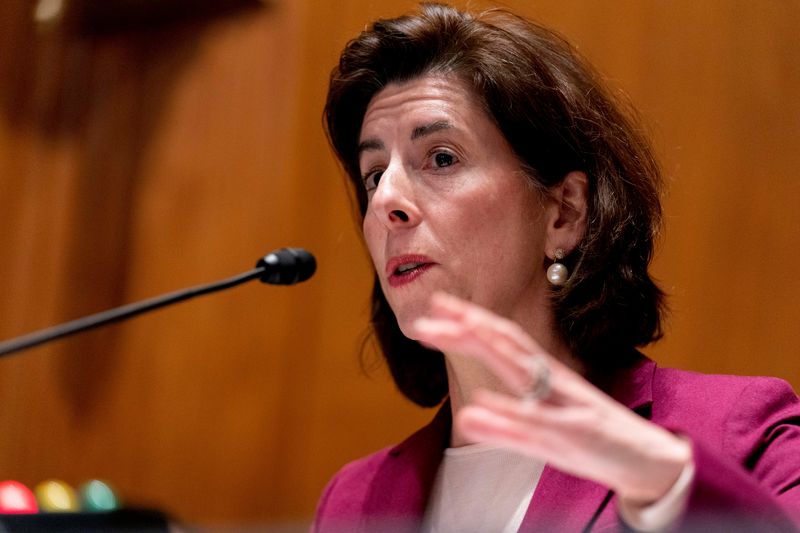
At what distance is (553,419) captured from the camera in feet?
2.30

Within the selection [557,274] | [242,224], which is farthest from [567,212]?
[242,224]

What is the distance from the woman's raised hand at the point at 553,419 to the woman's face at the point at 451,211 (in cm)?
47

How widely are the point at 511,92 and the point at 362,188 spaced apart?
0.30m

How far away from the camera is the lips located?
47.5 inches

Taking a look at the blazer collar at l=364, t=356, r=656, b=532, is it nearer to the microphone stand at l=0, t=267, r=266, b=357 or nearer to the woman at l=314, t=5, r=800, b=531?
the woman at l=314, t=5, r=800, b=531

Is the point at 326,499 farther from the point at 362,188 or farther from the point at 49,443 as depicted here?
the point at 49,443

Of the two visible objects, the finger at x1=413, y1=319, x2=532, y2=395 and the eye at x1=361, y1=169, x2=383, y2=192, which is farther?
the eye at x1=361, y1=169, x2=383, y2=192

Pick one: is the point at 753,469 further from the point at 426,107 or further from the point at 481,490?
the point at 426,107

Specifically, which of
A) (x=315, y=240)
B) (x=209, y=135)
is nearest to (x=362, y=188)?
(x=315, y=240)

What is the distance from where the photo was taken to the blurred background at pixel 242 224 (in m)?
1.69

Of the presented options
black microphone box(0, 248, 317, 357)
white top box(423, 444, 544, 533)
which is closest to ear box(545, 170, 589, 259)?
white top box(423, 444, 544, 533)

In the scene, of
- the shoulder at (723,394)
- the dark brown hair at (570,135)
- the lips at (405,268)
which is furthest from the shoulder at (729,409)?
the lips at (405,268)

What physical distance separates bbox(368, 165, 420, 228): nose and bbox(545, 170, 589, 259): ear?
0.60ft

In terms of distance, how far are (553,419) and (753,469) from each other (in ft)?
1.37
